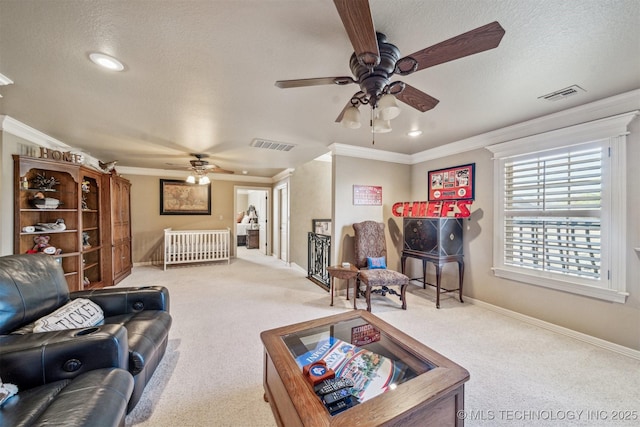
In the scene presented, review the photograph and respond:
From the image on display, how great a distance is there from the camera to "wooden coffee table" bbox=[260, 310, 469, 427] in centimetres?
105

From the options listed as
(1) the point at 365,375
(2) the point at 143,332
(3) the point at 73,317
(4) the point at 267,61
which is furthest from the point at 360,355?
(4) the point at 267,61

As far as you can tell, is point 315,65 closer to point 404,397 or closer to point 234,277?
point 404,397

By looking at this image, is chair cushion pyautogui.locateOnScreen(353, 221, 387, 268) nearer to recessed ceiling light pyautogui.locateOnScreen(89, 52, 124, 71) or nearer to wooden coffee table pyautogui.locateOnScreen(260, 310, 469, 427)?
wooden coffee table pyautogui.locateOnScreen(260, 310, 469, 427)

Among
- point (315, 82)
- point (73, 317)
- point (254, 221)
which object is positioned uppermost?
point (315, 82)

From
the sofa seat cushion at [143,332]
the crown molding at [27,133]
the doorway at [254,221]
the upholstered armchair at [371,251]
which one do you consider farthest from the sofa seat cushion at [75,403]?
the doorway at [254,221]

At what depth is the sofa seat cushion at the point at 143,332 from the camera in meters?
1.54

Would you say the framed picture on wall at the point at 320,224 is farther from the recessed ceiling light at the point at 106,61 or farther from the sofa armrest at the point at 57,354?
the sofa armrest at the point at 57,354

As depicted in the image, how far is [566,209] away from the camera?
2576mm

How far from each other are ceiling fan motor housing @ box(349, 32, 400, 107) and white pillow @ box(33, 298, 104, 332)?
244 centimetres

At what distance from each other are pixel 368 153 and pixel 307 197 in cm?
212

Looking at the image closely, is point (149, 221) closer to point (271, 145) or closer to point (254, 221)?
point (254, 221)

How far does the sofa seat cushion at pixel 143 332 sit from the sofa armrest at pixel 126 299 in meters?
0.05

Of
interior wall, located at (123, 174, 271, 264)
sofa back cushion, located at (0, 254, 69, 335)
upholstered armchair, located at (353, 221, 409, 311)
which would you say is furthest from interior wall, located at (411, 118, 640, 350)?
interior wall, located at (123, 174, 271, 264)

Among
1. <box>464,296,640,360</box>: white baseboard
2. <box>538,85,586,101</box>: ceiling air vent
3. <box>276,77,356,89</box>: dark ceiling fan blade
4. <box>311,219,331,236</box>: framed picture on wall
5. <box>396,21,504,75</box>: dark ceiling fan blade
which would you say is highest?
<box>538,85,586,101</box>: ceiling air vent
